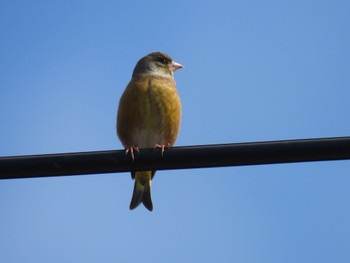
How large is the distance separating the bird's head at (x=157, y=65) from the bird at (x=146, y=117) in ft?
1.29

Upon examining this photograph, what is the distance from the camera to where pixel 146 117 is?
634 centimetres

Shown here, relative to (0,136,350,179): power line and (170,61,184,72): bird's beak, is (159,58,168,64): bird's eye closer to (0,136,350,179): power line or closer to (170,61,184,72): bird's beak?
(170,61,184,72): bird's beak

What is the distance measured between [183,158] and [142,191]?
330cm

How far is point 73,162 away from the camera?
11.3ft

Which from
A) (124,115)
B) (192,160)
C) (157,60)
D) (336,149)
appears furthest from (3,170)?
(157,60)

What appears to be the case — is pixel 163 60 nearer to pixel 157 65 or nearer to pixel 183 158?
pixel 157 65

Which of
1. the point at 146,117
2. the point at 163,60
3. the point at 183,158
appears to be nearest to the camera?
the point at 183,158

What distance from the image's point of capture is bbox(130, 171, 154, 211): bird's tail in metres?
6.63

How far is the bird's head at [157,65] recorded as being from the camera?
7219 mm

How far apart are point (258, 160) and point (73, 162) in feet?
3.02

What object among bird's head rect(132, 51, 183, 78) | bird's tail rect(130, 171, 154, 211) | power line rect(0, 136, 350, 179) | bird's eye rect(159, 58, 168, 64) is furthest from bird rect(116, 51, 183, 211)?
power line rect(0, 136, 350, 179)

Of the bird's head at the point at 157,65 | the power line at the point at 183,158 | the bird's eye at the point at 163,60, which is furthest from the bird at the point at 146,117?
the power line at the point at 183,158

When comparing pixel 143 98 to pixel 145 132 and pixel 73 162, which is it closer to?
pixel 145 132

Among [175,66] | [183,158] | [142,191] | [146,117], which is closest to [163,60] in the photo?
[175,66]
